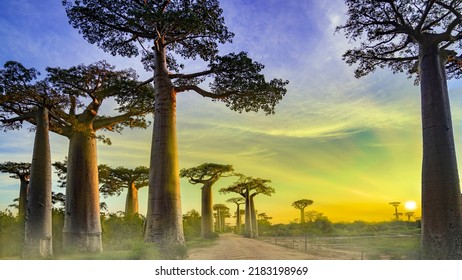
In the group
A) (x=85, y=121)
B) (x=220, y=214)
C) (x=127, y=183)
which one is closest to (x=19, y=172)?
(x=127, y=183)

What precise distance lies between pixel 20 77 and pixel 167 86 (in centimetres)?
370

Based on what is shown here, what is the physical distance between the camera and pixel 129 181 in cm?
1767

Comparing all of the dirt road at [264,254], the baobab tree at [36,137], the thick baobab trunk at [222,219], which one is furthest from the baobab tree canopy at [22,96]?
the thick baobab trunk at [222,219]

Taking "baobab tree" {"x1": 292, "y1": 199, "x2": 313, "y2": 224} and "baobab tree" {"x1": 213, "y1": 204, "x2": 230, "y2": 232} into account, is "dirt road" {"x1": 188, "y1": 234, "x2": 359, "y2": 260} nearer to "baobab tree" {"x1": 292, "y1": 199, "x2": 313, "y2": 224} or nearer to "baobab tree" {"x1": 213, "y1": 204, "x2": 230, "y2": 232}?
"baobab tree" {"x1": 292, "y1": 199, "x2": 313, "y2": 224}

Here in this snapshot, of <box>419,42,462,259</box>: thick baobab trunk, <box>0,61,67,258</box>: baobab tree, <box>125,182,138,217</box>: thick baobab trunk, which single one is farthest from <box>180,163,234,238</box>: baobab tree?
<box>419,42,462,259</box>: thick baobab trunk

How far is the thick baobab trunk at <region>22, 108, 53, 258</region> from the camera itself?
802 centimetres

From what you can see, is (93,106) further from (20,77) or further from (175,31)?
(175,31)

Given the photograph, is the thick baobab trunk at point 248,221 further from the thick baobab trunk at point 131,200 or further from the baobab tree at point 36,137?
the baobab tree at point 36,137

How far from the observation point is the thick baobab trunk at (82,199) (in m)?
8.90

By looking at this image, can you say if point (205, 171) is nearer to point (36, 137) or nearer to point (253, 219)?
point (253, 219)

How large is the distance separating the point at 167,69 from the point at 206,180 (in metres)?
10.9

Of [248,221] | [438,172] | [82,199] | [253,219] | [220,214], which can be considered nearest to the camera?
[438,172]
